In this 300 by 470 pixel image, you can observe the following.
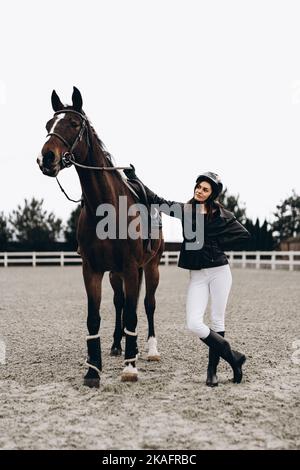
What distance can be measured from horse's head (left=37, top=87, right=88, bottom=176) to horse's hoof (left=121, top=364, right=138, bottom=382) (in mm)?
1903

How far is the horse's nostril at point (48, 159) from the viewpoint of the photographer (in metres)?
4.03

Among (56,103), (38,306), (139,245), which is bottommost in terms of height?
(38,306)

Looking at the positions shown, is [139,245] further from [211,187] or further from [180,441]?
[180,441]

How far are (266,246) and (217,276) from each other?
31640 mm

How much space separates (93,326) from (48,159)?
1632 millimetres

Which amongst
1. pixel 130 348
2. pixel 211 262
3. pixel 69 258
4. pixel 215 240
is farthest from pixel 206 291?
pixel 69 258

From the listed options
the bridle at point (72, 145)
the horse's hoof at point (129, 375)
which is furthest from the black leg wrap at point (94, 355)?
the bridle at point (72, 145)

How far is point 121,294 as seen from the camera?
569cm

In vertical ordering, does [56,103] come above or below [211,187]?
above

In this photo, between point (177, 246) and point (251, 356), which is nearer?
point (251, 356)

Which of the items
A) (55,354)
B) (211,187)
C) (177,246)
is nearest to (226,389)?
(211,187)

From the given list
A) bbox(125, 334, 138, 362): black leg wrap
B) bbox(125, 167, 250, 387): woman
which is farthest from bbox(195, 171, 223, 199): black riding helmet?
bbox(125, 334, 138, 362): black leg wrap

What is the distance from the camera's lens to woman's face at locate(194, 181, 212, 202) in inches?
171

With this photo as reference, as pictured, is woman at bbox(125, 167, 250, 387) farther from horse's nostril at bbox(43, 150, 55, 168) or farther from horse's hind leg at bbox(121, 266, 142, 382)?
horse's nostril at bbox(43, 150, 55, 168)
